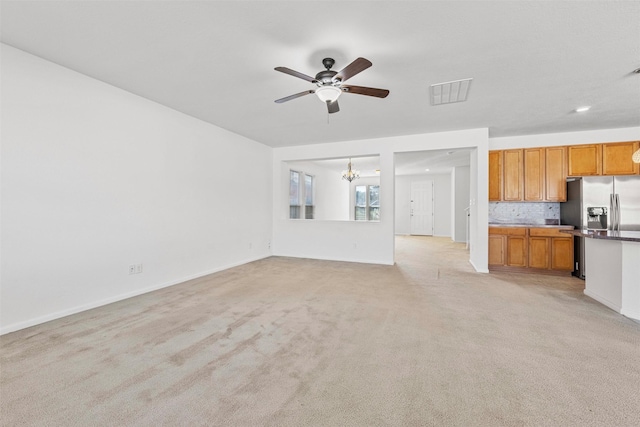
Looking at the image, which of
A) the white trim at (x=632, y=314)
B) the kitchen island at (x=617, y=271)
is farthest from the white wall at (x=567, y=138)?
the white trim at (x=632, y=314)

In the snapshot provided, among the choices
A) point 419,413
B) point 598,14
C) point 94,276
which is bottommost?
point 419,413

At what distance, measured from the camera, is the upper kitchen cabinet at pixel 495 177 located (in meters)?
5.12

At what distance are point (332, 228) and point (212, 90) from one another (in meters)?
3.68

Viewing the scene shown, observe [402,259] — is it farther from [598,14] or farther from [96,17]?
[96,17]

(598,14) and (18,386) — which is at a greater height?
(598,14)

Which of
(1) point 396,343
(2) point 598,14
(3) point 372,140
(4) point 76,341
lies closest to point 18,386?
(4) point 76,341

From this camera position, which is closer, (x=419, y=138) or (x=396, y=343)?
(x=396, y=343)

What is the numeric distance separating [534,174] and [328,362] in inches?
207

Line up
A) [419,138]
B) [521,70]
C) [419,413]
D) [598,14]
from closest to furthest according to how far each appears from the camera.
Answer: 1. [419,413]
2. [598,14]
3. [521,70]
4. [419,138]

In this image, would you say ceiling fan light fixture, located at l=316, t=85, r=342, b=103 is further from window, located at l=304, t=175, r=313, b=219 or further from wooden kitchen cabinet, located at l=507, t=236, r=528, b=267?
window, located at l=304, t=175, r=313, b=219

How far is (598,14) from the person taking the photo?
1.96m

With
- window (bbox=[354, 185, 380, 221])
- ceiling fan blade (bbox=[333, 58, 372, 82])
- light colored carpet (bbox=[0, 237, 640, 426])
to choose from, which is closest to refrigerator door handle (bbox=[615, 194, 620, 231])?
light colored carpet (bbox=[0, 237, 640, 426])

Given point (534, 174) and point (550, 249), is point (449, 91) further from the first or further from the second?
point (550, 249)

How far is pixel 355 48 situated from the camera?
7.90 feet
